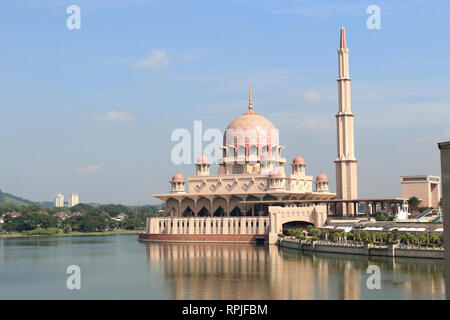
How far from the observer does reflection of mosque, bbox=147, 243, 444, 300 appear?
3931cm

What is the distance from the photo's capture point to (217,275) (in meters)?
47.8

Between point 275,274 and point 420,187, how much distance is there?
4306 cm

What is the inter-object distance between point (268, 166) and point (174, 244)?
15.8 meters

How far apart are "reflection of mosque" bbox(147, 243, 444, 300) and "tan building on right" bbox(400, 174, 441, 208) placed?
26.1 meters

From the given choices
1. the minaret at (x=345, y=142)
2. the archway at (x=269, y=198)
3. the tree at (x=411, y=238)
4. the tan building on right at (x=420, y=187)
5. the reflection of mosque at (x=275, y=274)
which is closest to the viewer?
the reflection of mosque at (x=275, y=274)

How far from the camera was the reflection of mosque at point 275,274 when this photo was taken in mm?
39312

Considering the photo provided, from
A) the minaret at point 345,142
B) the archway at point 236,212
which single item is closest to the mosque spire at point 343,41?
the minaret at point 345,142

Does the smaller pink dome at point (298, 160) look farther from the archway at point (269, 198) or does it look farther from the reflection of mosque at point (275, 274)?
the reflection of mosque at point (275, 274)

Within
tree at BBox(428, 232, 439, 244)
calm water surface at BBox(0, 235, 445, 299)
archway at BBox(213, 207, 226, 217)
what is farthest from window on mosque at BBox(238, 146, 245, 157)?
tree at BBox(428, 232, 439, 244)

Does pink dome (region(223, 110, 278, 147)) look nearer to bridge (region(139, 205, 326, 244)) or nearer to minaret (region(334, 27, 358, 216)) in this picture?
minaret (region(334, 27, 358, 216))

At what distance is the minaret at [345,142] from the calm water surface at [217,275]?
17.6 m
